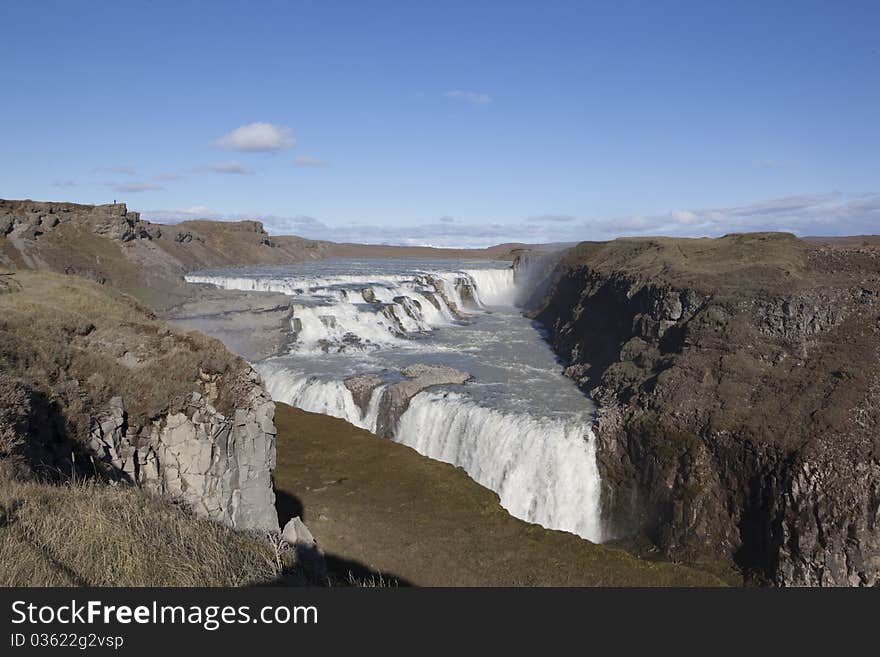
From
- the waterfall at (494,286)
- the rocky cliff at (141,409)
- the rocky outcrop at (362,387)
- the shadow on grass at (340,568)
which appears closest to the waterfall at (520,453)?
the rocky outcrop at (362,387)

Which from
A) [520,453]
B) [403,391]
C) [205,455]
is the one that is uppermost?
[205,455]

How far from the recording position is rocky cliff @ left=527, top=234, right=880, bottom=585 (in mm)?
16594

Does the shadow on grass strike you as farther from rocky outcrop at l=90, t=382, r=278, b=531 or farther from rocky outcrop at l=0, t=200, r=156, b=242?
rocky outcrop at l=0, t=200, r=156, b=242

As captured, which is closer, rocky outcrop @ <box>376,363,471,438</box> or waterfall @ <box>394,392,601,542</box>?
waterfall @ <box>394,392,601,542</box>

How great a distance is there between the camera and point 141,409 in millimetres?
10844

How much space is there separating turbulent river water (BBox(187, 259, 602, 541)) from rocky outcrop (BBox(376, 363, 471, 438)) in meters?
0.29

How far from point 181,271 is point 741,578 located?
6993 cm

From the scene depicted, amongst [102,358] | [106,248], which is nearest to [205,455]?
[102,358]

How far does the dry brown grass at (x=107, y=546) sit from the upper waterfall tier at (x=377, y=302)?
99.8 ft

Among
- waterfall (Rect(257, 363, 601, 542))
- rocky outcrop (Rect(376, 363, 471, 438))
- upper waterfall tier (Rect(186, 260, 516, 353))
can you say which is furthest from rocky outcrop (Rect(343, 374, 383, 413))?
upper waterfall tier (Rect(186, 260, 516, 353))

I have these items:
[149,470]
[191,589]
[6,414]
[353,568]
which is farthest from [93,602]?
[353,568]

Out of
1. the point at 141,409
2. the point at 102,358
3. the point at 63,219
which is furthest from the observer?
the point at 63,219

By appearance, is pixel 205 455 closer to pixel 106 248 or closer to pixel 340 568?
pixel 340 568

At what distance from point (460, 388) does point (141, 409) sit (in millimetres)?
18413
